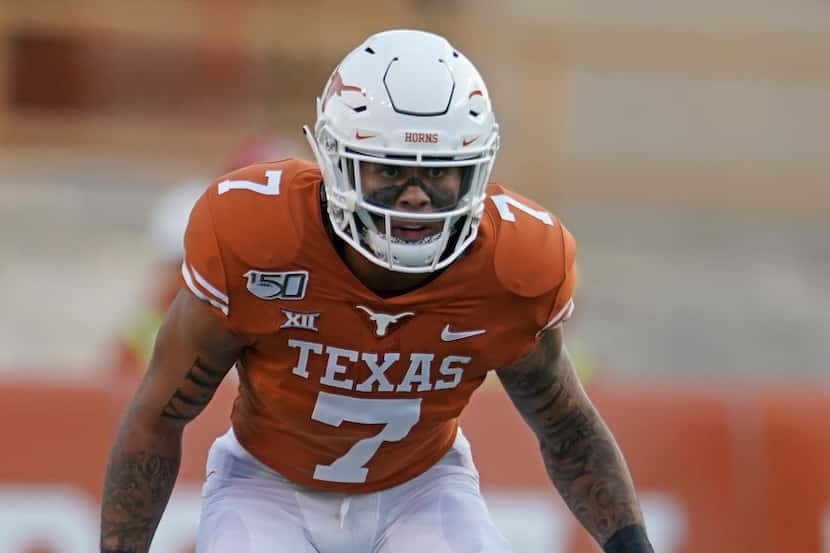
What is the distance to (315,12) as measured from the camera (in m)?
15.6

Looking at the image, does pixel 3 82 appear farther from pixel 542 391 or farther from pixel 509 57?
pixel 542 391

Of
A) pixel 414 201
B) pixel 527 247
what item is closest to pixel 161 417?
pixel 414 201

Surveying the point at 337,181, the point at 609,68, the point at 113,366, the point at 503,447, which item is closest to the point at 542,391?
the point at 337,181

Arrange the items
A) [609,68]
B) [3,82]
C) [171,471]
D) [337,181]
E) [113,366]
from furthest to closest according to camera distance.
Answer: [609,68] < [3,82] < [113,366] < [171,471] < [337,181]

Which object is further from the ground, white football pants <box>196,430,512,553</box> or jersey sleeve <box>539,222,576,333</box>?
jersey sleeve <box>539,222,576,333</box>

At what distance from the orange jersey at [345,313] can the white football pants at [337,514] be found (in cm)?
12

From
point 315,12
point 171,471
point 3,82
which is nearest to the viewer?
point 171,471

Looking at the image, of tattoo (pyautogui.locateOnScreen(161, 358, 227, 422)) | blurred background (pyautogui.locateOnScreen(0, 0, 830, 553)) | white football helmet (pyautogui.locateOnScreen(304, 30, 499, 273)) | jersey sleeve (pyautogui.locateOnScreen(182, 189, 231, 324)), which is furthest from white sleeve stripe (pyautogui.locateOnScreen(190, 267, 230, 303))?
blurred background (pyautogui.locateOnScreen(0, 0, 830, 553))

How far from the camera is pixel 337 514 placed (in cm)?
452

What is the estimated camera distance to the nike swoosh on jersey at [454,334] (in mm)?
4266

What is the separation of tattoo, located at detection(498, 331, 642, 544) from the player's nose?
2.18 ft

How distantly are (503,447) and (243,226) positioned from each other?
10.4 ft

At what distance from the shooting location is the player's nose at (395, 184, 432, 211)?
4.06 metres

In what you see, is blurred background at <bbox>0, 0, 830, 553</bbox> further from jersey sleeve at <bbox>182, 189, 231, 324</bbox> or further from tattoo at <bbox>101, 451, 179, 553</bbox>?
jersey sleeve at <bbox>182, 189, 231, 324</bbox>
